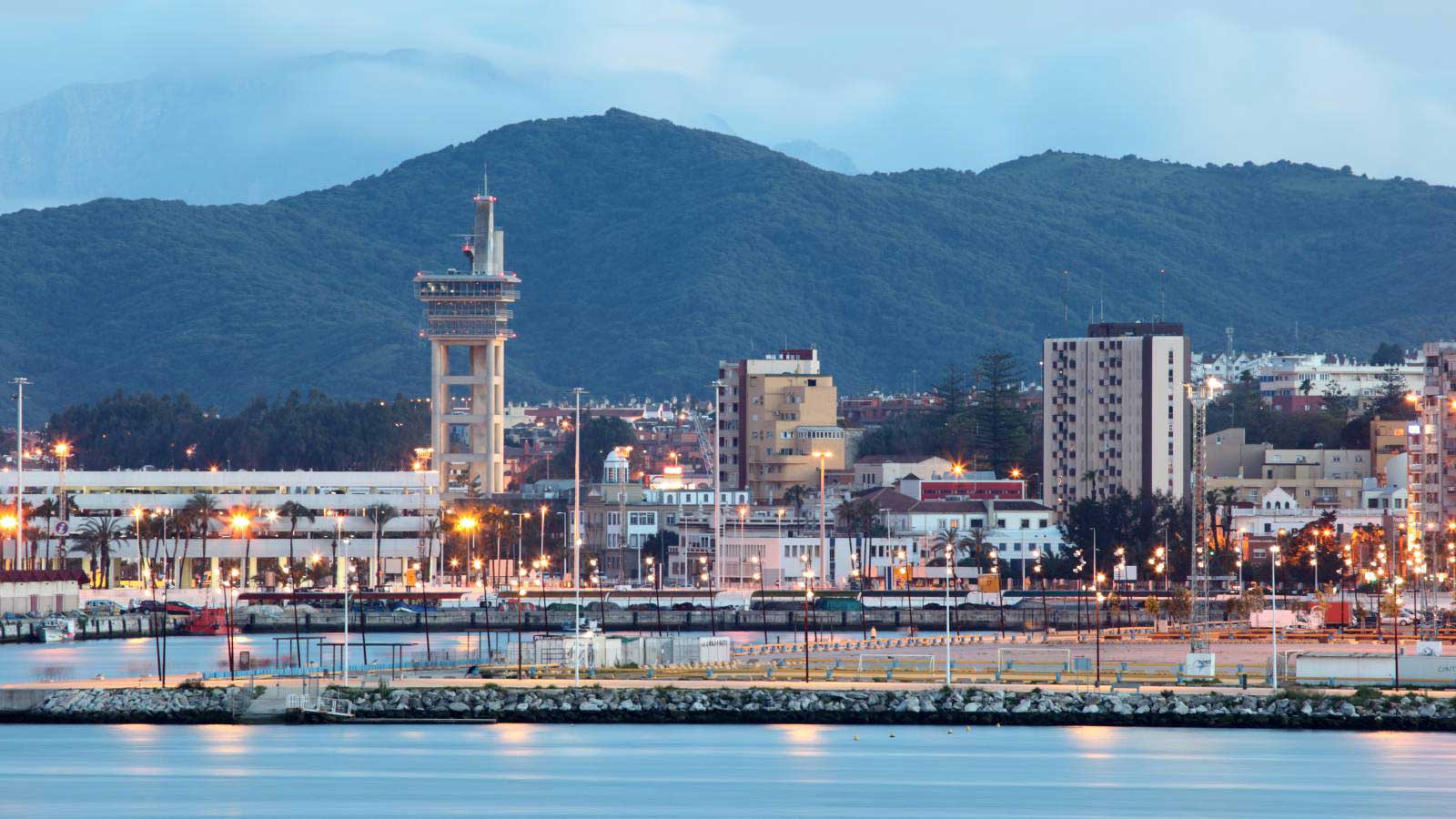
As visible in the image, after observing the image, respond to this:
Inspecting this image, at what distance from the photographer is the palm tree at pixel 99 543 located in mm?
141750

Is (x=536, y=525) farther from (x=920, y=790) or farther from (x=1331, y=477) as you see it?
(x=920, y=790)

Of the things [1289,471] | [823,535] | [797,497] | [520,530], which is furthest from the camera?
[1289,471]

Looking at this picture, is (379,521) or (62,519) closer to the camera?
(62,519)

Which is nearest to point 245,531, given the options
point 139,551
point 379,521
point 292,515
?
point 292,515

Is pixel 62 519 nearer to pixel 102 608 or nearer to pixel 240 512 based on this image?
pixel 240 512

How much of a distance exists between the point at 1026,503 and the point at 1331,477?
1249 inches

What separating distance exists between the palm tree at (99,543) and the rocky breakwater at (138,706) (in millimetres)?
66812

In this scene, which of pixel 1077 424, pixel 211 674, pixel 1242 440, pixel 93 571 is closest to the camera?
pixel 211 674

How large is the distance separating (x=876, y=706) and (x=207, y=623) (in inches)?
2204

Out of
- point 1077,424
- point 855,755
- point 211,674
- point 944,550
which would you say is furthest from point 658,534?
point 855,755

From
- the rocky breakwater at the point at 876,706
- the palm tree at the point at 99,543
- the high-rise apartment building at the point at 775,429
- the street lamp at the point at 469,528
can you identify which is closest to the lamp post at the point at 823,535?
the street lamp at the point at 469,528

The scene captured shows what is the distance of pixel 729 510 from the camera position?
16638 cm

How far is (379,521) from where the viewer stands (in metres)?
151

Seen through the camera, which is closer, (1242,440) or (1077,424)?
(1077,424)
